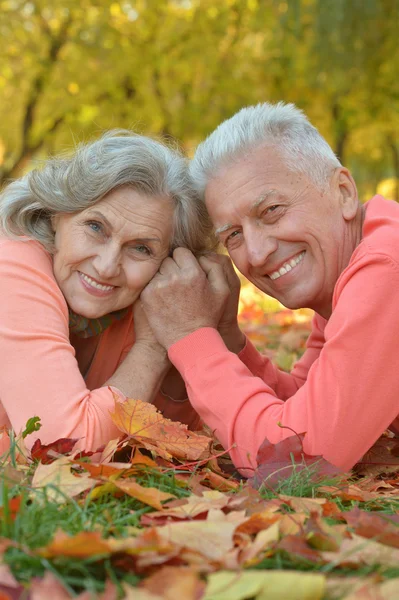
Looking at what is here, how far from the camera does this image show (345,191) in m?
2.98

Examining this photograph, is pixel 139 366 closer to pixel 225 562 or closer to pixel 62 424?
pixel 62 424

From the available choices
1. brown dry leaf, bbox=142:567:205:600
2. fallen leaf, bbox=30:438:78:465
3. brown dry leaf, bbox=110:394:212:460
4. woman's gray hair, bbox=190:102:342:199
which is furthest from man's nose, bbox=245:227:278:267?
brown dry leaf, bbox=142:567:205:600

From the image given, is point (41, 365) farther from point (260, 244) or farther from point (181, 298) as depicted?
point (260, 244)

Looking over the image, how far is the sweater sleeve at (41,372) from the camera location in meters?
2.68

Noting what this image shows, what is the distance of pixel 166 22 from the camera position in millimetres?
17938

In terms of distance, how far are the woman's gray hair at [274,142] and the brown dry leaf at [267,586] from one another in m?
1.78

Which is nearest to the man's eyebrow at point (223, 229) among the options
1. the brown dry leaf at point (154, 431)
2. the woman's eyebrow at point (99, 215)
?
the woman's eyebrow at point (99, 215)

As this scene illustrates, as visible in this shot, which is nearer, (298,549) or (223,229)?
(298,549)

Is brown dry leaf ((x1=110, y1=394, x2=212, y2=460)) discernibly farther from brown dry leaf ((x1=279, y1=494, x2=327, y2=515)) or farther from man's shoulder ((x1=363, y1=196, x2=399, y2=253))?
man's shoulder ((x1=363, y1=196, x2=399, y2=253))

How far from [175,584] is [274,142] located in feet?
6.28

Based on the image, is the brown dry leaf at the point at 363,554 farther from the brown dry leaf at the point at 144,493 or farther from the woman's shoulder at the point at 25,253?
the woman's shoulder at the point at 25,253

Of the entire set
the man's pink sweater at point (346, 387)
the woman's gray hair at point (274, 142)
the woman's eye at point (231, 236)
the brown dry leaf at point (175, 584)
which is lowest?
the brown dry leaf at point (175, 584)

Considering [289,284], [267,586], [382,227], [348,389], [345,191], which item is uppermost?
[345,191]

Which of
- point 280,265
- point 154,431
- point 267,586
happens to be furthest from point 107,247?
point 267,586
